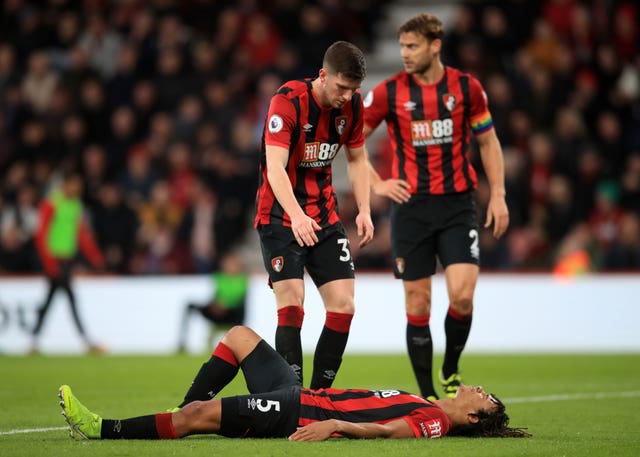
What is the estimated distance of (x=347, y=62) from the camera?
261 inches

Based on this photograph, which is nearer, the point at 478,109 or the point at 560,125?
the point at 478,109

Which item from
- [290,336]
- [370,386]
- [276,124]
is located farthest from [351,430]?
[370,386]

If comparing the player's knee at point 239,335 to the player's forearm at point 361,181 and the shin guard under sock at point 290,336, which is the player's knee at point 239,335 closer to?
the shin guard under sock at point 290,336

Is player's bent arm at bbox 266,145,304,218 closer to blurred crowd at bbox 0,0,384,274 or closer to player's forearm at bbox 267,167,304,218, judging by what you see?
player's forearm at bbox 267,167,304,218

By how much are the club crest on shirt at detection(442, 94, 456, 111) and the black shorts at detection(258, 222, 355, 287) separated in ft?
5.19

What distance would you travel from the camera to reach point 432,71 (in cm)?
841

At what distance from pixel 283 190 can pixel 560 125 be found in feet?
34.6

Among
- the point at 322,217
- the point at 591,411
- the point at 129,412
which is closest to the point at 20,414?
the point at 129,412

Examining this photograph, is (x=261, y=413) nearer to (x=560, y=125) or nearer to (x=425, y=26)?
(x=425, y=26)

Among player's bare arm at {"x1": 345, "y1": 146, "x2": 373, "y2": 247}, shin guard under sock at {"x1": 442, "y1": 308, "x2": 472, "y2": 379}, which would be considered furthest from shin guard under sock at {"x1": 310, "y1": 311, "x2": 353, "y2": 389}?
shin guard under sock at {"x1": 442, "y1": 308, "x2": 472, "y2": 379}

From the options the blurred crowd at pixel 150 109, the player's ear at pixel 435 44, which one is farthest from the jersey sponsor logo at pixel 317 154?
the blurred crowd at pixel 150 109

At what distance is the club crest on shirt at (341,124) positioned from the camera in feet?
23.7

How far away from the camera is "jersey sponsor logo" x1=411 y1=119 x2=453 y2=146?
8.34 metres

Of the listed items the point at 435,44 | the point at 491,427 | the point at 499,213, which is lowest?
the point at 491,427
